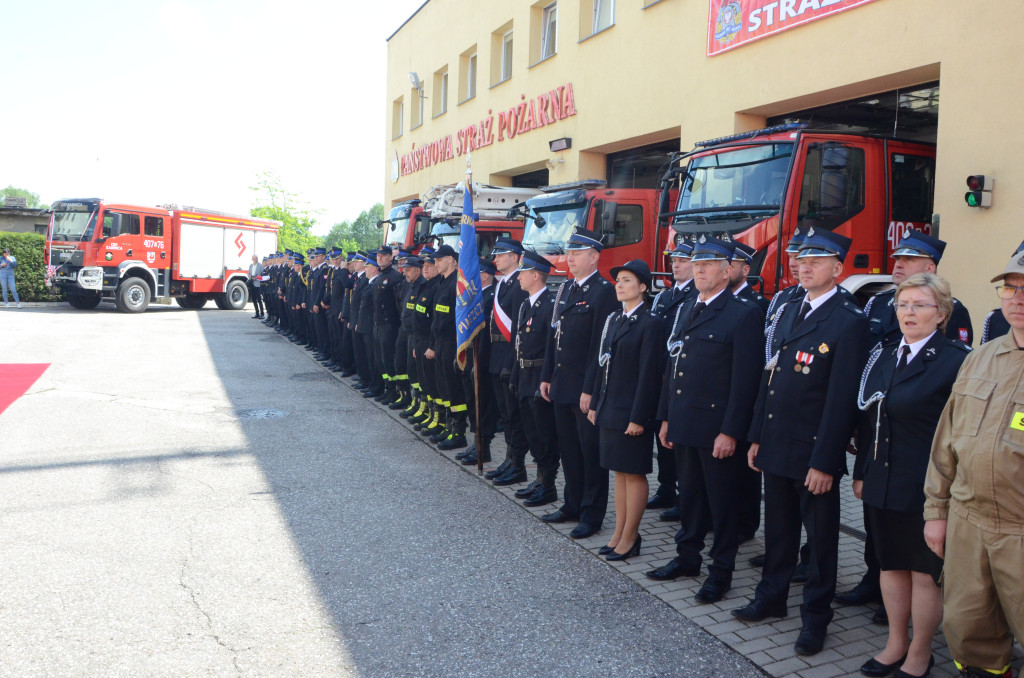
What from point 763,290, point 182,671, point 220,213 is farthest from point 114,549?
point 220,213

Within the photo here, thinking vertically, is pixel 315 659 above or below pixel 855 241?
below

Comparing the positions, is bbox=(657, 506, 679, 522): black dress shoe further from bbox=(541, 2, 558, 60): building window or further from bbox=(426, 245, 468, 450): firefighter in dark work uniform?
bbox=(541, 2, 558, 60): building window

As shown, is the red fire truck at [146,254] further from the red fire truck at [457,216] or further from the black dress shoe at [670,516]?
the black dress shoe at [670,516]

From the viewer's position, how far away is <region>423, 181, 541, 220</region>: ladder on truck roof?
1509cm

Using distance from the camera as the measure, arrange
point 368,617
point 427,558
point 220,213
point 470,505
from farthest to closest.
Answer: point 220,213, point 470,505, point 427,558, point 368,617

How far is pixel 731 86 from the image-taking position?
39.3 feet

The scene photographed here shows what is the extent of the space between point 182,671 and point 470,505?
287 cm

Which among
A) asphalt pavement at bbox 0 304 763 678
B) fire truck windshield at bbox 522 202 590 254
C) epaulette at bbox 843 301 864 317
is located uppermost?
fire truck windshield at bbox 522 202 590 254

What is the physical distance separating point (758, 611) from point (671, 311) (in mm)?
2218

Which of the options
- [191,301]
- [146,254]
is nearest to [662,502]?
[146,254]

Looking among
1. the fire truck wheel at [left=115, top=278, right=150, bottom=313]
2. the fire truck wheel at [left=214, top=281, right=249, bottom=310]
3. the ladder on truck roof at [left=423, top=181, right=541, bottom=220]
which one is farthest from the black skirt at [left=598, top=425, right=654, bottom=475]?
the fire truck wheel at [left=214, top=281, right=249, bottom=310]

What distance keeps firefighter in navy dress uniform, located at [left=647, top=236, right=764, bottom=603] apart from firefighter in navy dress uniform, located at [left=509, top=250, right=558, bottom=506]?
66.7 inches

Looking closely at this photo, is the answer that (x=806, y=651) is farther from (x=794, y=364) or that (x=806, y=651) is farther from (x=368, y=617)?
(x=368, y=617)

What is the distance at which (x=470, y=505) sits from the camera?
20.4 ft
